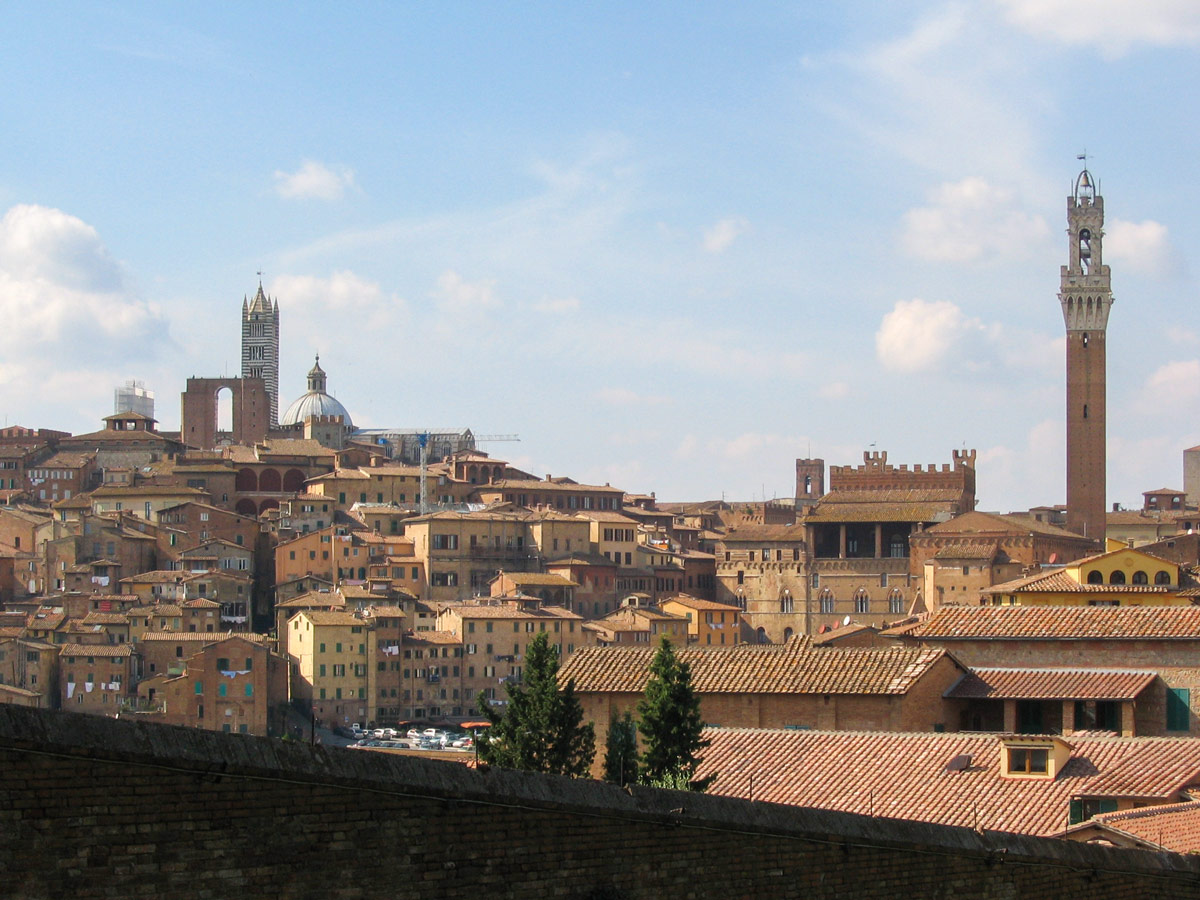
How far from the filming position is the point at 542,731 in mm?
19656

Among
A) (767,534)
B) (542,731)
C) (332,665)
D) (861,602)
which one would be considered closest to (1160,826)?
(542,731)

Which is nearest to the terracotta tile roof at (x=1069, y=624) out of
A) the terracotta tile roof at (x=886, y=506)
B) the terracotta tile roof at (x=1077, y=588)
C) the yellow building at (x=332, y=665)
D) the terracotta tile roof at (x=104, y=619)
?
the terracotta tile roof at (x=1077, y=588)

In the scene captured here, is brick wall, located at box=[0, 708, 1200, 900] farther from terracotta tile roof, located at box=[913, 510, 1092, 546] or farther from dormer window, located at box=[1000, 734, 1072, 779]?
terracotta tile roof, located at box=[913, 510, 1092, 546]

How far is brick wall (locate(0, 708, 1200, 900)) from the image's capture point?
20.5 ft

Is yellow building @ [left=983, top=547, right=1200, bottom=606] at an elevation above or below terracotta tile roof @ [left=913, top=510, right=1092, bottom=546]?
below

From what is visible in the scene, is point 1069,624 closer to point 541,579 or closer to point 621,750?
point 621,750

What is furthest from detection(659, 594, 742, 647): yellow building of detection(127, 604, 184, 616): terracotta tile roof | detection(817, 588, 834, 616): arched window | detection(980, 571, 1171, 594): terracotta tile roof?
detection(980, 571, 1171, 594): terracotta tile roof

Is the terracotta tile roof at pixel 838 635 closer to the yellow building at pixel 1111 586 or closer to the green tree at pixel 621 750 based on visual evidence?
→ the yellow building at pixel 1111 586

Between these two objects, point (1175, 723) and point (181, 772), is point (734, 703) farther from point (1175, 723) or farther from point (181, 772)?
point (181, 772)

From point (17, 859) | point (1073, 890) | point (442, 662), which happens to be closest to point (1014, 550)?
point (442, 662)

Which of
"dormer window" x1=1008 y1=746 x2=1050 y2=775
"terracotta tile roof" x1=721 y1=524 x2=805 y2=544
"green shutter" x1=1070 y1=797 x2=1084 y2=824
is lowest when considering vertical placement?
"green shutter" x1=1070 y1=797 x2=1084 y2=824

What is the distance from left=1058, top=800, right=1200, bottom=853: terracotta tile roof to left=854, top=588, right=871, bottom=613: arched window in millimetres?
69187

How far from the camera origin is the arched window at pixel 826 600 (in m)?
83.9

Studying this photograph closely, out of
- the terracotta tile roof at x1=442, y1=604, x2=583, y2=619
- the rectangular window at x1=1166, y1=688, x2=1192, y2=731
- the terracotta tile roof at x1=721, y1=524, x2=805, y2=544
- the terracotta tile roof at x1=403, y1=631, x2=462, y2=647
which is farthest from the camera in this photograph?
the terracotta tile roof at x1=721, y1=524, x2=805, y2=544
